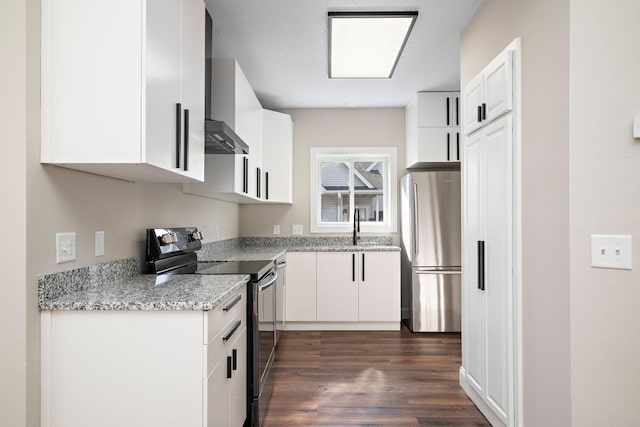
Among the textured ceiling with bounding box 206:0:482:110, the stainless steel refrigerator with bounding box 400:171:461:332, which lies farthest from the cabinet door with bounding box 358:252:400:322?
the textured ceiling with bounding box 206:0:482:110

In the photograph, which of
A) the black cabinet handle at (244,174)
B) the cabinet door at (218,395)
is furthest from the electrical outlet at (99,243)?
the black cabinet handle at (244,174)

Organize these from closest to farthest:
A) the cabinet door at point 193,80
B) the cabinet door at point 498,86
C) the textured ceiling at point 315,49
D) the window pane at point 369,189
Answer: the cabinet door at point 193,80 < the cabinet door at point 498,86 < the textured ceiling at point 315,49 < the window pane at point 369,189

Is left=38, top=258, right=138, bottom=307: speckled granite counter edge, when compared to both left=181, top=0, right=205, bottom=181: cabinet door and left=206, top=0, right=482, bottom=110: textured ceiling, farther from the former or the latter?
left=206, top=0, right=482, bottom=110: textured ceiling

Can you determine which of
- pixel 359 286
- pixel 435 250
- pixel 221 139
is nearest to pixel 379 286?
pixel 359 286

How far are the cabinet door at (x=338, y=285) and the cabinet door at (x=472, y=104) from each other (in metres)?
1.90

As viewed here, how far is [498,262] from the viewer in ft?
6.47

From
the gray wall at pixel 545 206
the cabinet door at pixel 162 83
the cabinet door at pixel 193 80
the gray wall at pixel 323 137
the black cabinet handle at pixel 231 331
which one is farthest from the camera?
the gray wall at pixel 323 137

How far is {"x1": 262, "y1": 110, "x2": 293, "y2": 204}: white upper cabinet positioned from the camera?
3961 millimetres

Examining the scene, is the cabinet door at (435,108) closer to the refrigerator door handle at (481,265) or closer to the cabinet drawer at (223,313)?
the refrigerator door handle at (481,265)

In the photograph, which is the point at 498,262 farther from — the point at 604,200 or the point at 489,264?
the point at 604,200

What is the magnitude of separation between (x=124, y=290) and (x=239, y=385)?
0.74 m

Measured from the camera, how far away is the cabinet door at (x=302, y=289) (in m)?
3.91

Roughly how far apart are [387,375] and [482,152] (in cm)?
174

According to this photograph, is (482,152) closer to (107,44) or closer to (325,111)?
(107,44)
